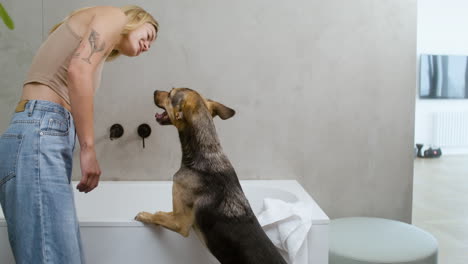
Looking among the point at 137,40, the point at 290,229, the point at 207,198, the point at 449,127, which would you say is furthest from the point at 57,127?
the point at 449,127

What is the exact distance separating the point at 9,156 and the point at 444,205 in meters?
4.36

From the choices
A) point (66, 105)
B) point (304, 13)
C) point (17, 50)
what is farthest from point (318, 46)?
point (17, 50)

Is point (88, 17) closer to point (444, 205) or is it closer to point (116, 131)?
point (116, 131)

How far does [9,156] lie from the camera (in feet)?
4.03

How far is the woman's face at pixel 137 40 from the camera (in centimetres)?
150

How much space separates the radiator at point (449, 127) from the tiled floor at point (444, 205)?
922 mm

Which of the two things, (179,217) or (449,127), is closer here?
(179,217)

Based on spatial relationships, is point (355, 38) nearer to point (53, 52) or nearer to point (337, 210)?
point (337, 210)

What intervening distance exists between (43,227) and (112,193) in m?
1.51

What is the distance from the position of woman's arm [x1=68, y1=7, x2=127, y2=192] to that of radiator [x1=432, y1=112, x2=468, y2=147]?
765 cm

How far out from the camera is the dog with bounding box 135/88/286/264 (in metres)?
1.49

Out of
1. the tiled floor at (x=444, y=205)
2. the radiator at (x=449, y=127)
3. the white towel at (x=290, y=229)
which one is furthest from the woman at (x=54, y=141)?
the radiator at (x=449, y=127)

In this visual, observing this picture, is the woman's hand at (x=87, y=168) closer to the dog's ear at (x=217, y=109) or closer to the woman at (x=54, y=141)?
the woman at (x=54, y=141)

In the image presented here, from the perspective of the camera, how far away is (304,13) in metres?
2.79
